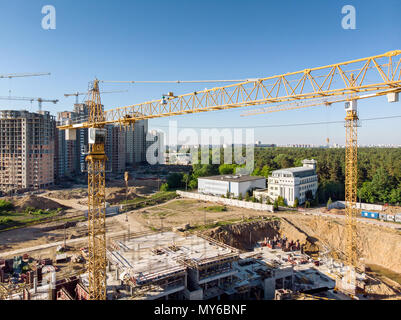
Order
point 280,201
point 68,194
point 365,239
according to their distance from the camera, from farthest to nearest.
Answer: point 68,194 < point 280,201 < point 365,239

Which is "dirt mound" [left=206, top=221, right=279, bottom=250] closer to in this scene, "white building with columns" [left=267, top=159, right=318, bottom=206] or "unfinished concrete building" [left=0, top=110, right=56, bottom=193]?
"white building with columns" [left=267, top=159, right=318, bottom=206]

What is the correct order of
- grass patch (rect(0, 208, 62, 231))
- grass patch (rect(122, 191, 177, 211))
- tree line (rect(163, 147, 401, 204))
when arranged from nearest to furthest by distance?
grass patch (rect(0, 208, 62, 231))
tree line (rect(163, 147, 401, 204))
grass patch (rect(122, 191, 177, 211))

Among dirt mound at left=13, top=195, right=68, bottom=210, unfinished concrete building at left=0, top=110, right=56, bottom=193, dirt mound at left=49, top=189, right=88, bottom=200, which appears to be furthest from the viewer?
unfinished concrete building at left=0, top=110, right=56, bottom=193

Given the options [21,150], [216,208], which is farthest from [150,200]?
[21,150]

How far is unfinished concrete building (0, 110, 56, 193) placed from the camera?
124 ft

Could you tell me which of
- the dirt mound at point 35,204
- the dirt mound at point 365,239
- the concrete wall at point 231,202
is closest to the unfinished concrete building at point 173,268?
Result: the dirt mound at point 365,239

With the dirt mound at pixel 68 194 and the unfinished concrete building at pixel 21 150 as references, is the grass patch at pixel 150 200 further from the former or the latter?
the unfinished concrete building at pixel 21 150

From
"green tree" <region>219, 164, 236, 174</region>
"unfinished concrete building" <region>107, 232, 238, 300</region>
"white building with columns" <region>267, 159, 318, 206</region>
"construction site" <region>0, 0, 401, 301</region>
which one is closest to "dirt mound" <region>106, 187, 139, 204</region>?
"construction site" <region>0, 0, 401, 301</region>

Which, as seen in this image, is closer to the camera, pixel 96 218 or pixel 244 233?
pixel 96 218

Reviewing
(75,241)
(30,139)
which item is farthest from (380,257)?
(30,139)

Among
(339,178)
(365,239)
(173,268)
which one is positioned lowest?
(365,239)

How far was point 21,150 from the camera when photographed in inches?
1492

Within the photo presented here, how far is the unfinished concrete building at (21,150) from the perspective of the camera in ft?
124

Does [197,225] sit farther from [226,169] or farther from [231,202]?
[226,169]
